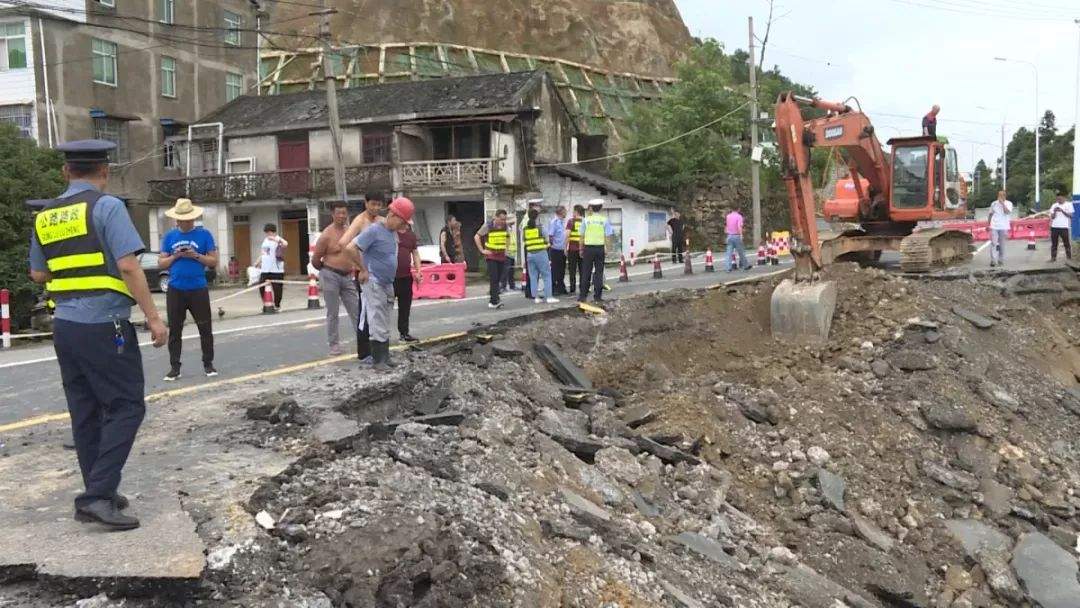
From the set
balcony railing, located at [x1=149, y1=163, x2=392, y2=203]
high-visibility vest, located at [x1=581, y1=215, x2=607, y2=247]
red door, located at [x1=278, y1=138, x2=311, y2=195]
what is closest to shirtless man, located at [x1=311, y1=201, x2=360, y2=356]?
high-visibility vest, located at [x1=581, y1=215, x2=607, y2=247]

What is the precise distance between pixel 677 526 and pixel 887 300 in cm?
676

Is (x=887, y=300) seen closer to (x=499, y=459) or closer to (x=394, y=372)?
(x=394, y=372)

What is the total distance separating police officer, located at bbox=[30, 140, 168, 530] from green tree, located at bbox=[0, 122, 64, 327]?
60.3 ft

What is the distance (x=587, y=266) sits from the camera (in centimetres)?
1351

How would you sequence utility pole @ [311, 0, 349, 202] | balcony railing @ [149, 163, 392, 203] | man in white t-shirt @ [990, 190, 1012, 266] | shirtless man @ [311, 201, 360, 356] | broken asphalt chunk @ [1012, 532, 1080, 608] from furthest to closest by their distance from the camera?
balcony railing @ [149, 163, 392, 203], utility pole @ [311, 0, 349, 202], man in white t-shirt @ [990, 190, 1012, 266], shirtless man @ [311, 201, 360, 356], broken asphalt chunk @ [1012, 532, 1080, 608]

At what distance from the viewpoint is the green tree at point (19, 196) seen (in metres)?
19.8

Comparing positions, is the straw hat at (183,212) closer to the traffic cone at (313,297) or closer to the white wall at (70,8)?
the traffic cone at (313,297)

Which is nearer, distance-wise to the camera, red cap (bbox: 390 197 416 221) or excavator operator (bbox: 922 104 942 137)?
red cap (bbox: 390 197 416 221)

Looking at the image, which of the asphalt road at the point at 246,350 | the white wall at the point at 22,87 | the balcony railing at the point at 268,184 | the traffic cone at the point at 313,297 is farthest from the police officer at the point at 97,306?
the white wall at the point at 22,87

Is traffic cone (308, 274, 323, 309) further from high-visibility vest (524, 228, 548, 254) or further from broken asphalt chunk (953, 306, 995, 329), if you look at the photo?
broken asphalt chunk (953, 306, 995, 329)

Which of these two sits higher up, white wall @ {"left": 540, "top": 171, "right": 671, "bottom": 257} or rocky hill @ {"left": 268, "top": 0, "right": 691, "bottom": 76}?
rocky hill @ {"left": 268, "top": 0, "right": 691, "bottom": 76}

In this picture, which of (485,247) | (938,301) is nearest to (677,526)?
(938,301)

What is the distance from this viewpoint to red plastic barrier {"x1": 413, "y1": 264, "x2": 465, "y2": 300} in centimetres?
1716

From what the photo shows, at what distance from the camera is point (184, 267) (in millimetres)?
8016
